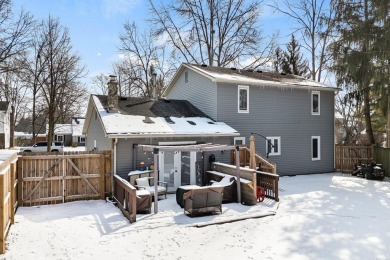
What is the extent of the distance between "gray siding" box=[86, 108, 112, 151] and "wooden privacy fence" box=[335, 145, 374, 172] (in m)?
Answer: 13.7

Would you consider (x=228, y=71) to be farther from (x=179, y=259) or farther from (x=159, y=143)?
(x=179, y=259)

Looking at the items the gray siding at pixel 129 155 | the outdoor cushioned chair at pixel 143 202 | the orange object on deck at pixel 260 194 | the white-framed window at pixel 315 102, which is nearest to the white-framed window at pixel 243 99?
the gray siding at pixel 129 155

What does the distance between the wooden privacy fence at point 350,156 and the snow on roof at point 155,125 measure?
8252mm

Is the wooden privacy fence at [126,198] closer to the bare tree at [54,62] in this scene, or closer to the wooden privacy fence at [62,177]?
the wooden privacy fence at [62,177]

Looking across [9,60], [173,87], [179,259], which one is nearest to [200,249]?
[179,259]

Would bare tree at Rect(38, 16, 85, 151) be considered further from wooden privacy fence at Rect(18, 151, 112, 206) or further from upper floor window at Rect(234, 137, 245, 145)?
upper floor window at Rect(234, 137, 245, 145)

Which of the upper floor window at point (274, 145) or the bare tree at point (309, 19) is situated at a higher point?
the bare tree at point (309, 19)

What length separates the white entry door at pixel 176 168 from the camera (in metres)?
12.1

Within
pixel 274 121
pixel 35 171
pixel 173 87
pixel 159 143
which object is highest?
pixel 173 87

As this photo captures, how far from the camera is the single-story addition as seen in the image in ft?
37.6

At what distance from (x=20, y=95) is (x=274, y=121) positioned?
30136 millimetres

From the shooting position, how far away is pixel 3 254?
5699mm

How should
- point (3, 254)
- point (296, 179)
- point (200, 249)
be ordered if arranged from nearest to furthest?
point (3, 254), point (200, 249), point (296, 179)

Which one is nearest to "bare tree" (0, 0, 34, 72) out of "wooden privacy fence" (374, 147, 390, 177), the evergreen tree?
the evergreen tree
